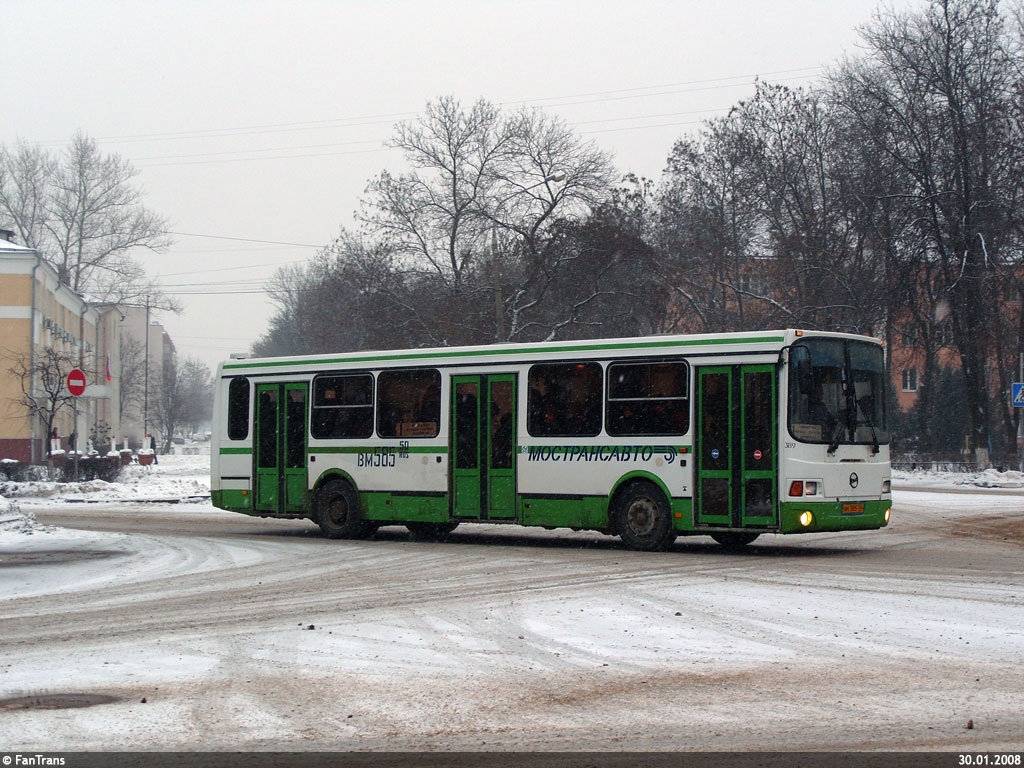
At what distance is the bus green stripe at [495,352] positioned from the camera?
52.7 ft

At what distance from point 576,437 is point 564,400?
0.60 meters

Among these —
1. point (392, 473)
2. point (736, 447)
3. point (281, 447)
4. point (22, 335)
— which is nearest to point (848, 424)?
point (736, 447)

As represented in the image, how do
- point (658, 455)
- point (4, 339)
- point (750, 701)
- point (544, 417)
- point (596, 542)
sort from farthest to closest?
point (4, 339), point (596, 542), point (544, 417), point (658, 455), point (750, 701)

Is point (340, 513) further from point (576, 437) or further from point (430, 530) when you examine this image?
point (576, 437)

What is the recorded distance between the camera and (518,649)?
9117 millimetres

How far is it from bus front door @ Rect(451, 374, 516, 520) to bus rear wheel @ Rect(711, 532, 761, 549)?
306 centimetres

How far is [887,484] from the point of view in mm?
16484

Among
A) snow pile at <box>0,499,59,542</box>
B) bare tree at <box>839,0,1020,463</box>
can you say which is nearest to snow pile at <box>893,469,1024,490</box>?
bare tree at <box>839,0,1020,463</box>

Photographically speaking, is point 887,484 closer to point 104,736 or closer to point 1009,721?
point 1009,721

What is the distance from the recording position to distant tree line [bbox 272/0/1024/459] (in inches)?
1534

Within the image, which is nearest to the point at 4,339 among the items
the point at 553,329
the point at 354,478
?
the point at 553,329

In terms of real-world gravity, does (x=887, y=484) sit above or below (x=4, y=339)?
below

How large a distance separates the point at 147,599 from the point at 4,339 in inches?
1753

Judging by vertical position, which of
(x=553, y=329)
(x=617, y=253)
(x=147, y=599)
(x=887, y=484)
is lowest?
(x=147, y=599)
